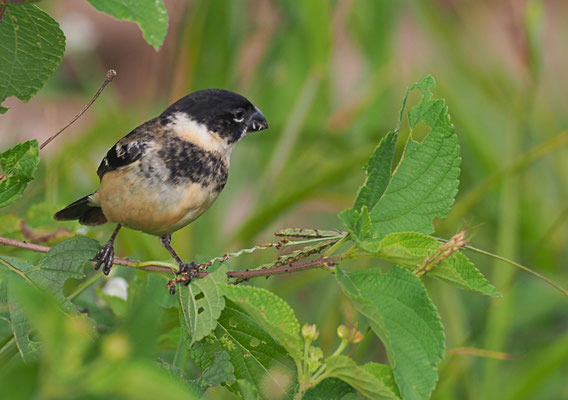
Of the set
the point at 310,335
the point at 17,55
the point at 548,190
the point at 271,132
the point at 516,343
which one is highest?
the point at 17,55

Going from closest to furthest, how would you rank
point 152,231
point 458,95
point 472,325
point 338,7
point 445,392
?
1. point 152,231
2. point 445,392
3. point 472,325
4. point 338,7
5. point 458,95

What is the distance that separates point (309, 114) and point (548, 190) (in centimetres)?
102

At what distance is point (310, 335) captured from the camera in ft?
2.37

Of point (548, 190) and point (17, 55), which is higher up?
point (17, 55)

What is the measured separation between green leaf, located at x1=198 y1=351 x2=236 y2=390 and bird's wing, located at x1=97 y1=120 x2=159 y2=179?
24.4 inches

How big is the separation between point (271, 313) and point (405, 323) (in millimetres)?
146

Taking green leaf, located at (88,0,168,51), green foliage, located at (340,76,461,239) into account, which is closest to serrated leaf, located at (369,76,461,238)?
green foliage, located at (340,76,461,239)

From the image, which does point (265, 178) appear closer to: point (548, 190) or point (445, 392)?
point (445, 392)

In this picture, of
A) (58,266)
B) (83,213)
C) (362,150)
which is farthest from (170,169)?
(362,150)

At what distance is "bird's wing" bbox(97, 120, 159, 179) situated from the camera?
139 centimetres

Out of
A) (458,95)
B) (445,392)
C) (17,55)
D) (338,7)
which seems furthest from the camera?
(458,95)

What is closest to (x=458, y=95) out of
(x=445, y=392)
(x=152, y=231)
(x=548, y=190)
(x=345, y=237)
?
(x=548, y=190)

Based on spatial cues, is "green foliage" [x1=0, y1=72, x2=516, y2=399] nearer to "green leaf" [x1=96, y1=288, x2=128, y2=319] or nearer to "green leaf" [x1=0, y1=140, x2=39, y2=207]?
"green leaf" [x1=0, y1=140, x2=39, y2=207]

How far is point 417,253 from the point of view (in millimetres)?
782
